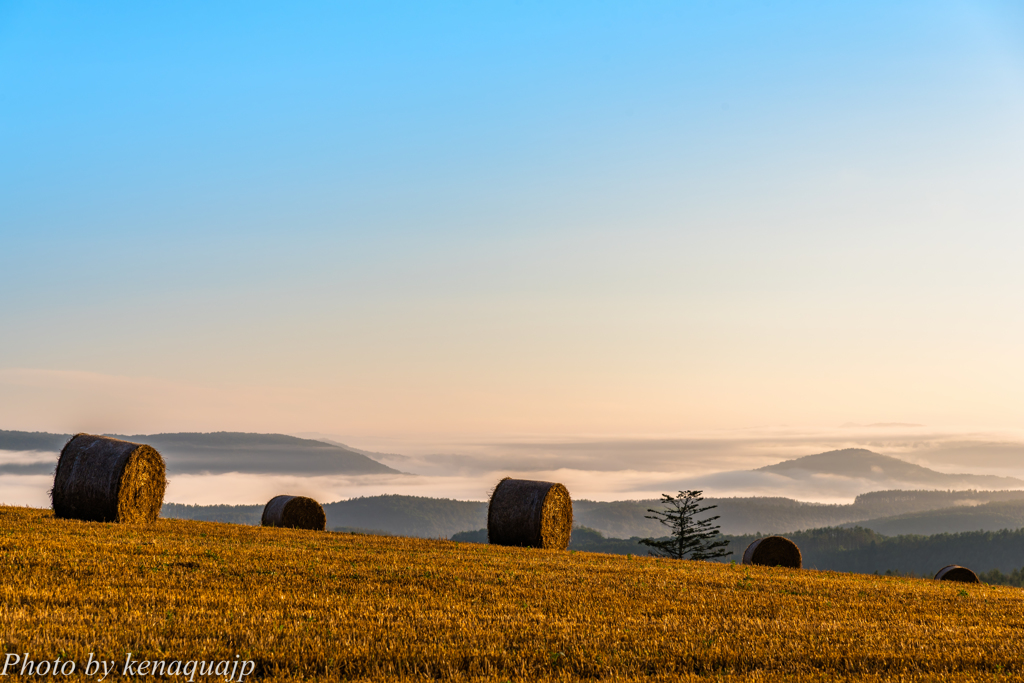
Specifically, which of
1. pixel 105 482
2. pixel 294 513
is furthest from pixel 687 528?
pixel 105 482

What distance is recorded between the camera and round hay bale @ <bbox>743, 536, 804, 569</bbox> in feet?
137

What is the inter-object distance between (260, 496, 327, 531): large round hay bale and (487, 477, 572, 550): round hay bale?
9.51 meters

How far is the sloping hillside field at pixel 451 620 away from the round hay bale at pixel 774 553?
2196 cm

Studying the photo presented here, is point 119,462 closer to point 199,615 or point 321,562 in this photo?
point 321,562

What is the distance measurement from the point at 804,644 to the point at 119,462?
2283 centimetres

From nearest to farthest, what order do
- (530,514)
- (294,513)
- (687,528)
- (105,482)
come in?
(105,482), (530,514), (294,513), (687,528)

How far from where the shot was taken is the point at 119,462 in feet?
88.6

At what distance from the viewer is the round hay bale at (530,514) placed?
3219cm

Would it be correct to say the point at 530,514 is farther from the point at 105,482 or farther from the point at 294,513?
the point at 105,482

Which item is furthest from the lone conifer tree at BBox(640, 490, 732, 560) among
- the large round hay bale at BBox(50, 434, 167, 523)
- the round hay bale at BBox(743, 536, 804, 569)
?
the large round hay bale at BBox(50, 434, 167, 523)

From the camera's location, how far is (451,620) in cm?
1196

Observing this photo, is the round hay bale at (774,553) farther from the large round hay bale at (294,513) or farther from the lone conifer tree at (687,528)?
the lone conifer tree at (687,528)

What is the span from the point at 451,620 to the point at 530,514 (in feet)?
67.6

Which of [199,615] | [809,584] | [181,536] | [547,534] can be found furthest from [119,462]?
[809,584]
